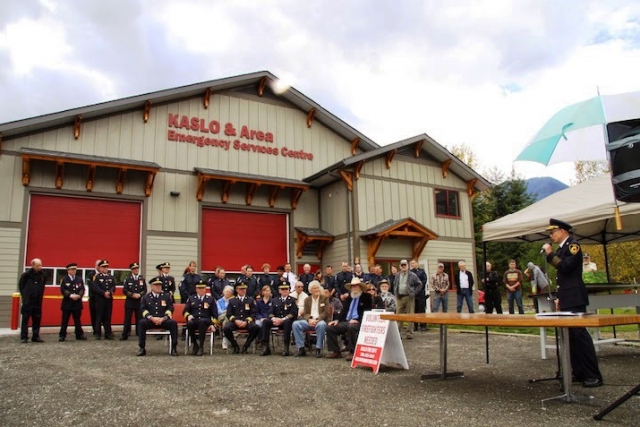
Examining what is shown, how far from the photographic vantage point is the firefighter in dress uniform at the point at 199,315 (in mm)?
→ 9289

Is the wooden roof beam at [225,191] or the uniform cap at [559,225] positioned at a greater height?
the wooden roof beam at [225,191]

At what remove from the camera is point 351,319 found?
29.8ft

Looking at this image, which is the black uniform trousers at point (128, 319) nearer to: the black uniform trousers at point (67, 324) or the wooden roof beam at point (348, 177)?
the black uniform trousers at point (67, 324)

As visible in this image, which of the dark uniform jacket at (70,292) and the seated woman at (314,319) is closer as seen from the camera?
the seated woman at (314,319)

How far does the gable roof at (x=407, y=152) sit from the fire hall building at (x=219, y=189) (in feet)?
0.18

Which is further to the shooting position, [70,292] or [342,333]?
[70,292]

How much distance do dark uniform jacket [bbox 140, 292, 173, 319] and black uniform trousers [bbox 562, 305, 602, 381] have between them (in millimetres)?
6850

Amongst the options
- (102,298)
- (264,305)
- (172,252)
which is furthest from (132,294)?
(172,252)

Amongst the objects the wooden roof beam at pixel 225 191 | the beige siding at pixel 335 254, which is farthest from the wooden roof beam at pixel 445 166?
the wooden roof beam at pixel 225 191

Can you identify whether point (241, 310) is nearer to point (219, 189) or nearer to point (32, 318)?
point (32, 318)

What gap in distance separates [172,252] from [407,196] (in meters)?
8.32

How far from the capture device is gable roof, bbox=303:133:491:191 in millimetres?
16688

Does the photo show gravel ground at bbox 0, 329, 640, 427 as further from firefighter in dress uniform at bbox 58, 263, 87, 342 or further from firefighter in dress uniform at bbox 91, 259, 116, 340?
firefighter in dress uniform at bbox 91, 259, 116, 340

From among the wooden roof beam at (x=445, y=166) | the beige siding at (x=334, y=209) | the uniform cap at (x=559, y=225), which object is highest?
the wooden roof beam at (x=445, y=166)
